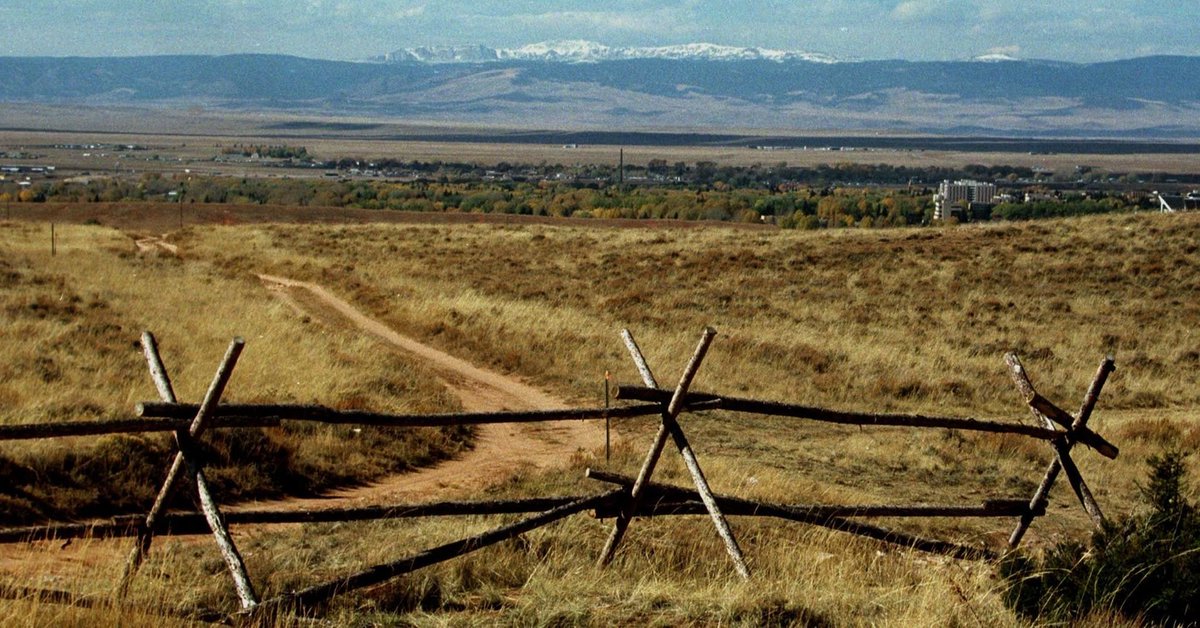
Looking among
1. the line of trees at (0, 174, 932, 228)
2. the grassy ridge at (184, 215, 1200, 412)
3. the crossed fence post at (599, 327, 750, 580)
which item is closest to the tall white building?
the line of trees at (0, 174, 932, 228)

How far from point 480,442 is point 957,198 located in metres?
67.0

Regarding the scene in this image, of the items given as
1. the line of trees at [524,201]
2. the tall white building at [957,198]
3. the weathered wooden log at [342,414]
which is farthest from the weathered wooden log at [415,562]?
the tall white building at [957,198]

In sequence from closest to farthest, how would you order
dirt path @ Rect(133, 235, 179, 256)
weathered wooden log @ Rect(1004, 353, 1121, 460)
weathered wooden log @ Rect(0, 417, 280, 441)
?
weathered wooden log @ Rect(0, 417, 280, 441), weathered wooden log @ Rect(1004, 353, 1121, 460), dirt path @ Rect(133, 235, 179, 256)

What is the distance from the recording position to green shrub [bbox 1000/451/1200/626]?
23.2 ft

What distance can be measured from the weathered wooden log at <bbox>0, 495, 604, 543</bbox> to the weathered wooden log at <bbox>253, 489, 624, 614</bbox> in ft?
0.68

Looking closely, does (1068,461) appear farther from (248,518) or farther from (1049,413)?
(248,518)

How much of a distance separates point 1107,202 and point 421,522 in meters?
64.0

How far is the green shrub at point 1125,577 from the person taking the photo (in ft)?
23.2

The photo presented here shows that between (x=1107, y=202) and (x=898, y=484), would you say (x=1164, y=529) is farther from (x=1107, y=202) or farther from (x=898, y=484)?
(x=1107, y=202)

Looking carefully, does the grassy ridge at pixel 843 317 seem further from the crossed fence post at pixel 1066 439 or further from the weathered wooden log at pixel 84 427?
the weathered wooden log at pixel 84 427

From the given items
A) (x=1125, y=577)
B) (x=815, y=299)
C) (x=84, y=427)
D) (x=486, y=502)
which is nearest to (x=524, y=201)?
(x=815, y=299)

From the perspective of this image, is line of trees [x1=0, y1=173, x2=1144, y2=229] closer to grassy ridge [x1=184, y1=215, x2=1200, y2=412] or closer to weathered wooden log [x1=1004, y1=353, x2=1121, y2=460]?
grassy ridge [x1=184, y1=215, x2=1200, y2=412]

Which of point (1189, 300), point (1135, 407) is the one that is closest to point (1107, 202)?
point (1189, 300)

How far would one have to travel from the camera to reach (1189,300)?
29.2 m
